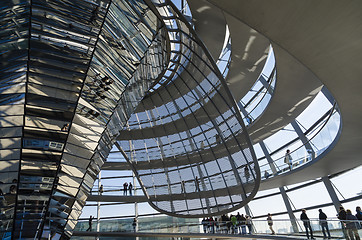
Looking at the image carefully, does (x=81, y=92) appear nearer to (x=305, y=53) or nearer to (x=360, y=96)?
(x=305, y=53)

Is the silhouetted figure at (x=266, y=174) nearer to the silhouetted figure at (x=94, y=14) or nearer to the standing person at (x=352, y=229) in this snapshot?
the standing person at (x=352, y=229)

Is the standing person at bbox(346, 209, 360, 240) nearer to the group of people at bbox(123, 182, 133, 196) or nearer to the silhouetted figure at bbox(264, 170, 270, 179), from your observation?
the silhouetted figure at bbox(264, 170, 270, 179)

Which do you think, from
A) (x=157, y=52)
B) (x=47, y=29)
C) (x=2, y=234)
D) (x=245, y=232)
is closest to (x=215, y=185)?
(x=245, y=232)

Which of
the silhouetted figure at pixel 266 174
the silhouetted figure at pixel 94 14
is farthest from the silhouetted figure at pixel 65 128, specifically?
the silhouetted figure at pixel 266 174

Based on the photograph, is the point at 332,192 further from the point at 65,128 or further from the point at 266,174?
the point at 65,128

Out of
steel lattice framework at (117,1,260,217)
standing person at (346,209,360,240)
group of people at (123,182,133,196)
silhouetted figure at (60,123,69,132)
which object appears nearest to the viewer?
standing person at (346,209,360,240)

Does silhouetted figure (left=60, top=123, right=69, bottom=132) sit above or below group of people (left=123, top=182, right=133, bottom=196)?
below

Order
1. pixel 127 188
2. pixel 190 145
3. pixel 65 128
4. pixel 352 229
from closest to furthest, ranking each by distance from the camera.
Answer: pixel 352 229, pixel 65 128, pixel 190 145, pixel 127 188

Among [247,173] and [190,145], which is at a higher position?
[190,145]

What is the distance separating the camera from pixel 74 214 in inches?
605

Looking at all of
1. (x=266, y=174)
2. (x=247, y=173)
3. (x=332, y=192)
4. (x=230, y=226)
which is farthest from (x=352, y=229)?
(x=266, y=174)

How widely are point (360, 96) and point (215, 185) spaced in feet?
65.5

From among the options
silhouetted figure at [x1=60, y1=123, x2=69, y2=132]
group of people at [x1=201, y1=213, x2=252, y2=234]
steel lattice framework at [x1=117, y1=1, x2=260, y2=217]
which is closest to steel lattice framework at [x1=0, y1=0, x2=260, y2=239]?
silhouetted figure at [x1=60, y1=123, x2=69, y2=132]

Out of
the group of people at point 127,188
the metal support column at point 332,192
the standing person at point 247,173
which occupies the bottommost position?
the metal support column at point 332,192
